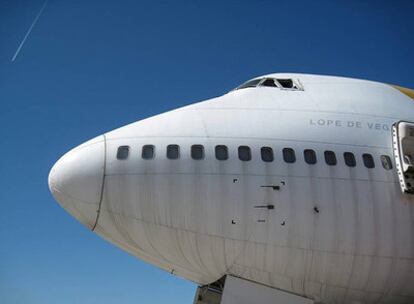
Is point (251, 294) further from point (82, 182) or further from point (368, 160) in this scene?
point (82, 182)

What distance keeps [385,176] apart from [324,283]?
10.1 ft

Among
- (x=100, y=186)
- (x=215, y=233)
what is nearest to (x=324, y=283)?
(x=215, y=233)

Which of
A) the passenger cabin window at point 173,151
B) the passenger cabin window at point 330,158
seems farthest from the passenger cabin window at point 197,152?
the passenger cabin window at point 330,158

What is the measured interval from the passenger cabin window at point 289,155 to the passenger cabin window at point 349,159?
1371mm

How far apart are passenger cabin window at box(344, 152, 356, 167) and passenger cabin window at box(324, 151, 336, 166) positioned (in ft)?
1.05

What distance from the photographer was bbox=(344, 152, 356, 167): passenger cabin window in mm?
12156

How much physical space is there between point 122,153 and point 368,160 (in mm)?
6115

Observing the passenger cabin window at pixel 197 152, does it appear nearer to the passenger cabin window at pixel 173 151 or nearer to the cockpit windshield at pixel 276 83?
the passenger cabin window at pixel 173 151

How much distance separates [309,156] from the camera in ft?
39.4

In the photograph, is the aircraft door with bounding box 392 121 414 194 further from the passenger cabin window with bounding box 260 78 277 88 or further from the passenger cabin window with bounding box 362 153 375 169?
the passenger cabin window with bounding box 260 78 277 88

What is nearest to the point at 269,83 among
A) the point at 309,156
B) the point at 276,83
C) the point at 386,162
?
the point at 276,83

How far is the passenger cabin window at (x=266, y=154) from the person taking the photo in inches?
462

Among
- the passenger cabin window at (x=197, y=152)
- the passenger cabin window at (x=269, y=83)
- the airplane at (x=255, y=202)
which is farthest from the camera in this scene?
the passenger cabin window at (x=269, y=83)

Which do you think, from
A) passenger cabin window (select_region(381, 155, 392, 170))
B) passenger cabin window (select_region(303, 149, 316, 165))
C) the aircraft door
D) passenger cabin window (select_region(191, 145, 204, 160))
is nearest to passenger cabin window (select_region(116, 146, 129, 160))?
passenger cabin window (select_region(191, 145, 204, 160))
